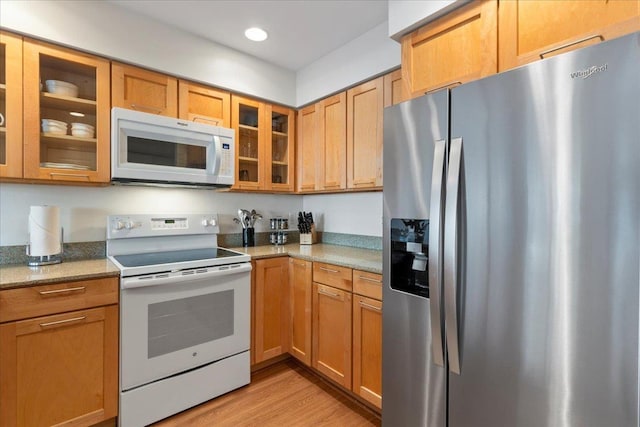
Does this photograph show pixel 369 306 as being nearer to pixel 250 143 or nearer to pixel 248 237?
pixel 248 237

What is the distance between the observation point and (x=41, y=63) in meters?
1.84

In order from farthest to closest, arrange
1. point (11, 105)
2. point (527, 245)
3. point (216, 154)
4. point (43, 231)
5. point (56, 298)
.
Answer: point (216, 154) → point (43, 231) → point (11, 105) → point (56, 298) → point (527, 245)

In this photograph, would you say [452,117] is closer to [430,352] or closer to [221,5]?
[430,352]

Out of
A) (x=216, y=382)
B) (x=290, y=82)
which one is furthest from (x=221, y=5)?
(x=216, y=382)

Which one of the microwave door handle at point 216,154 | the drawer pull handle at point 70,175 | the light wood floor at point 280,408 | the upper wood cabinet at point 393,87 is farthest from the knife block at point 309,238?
the drawer pull handle at point 70,175

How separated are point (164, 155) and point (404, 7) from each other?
1760 millimetres

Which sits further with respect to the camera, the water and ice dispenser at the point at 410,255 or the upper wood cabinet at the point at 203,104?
the upper wood cabinet at the point at 203,104

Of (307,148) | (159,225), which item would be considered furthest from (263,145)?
(159,225)

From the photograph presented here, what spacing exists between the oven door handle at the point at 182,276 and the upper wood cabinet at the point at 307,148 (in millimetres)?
996

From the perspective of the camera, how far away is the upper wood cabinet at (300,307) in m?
2.34

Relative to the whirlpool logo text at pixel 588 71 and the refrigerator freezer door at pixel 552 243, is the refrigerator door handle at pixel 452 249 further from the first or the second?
the whirlpool logo text at pixel 588 71

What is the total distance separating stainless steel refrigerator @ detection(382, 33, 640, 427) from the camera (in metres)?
0.89

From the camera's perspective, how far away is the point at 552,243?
1.00m

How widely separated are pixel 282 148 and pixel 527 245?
7.70ft
